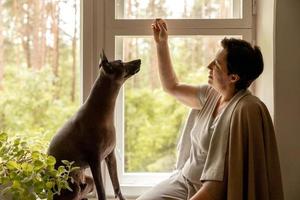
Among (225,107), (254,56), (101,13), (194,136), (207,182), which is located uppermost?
(101,13)

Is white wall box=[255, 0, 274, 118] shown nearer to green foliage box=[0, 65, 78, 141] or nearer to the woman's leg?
the woman's leg

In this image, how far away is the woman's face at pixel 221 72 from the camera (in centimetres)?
178

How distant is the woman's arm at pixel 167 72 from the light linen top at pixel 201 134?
37mm

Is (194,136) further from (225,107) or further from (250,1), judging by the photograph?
(250,1)

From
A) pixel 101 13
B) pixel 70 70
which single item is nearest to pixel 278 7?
pixel 101 13

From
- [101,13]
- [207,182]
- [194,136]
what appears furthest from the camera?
[101,13]

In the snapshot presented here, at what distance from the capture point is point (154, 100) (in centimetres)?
221

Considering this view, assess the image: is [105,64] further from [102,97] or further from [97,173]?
[97,173]

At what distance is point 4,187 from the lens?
162 cm

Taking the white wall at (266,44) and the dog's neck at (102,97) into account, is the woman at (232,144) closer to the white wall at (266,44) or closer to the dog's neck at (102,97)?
the white wall at (266,44)

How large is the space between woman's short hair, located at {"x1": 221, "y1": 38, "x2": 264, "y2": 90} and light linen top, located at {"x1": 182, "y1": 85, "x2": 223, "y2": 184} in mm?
170

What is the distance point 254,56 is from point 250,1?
49cm

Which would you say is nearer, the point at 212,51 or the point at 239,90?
the point at 239,90

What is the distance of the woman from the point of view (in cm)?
167
